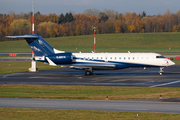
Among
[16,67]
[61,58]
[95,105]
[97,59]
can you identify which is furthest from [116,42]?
[95,105]

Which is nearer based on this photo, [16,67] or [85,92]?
[85,92]

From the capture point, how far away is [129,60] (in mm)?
37312

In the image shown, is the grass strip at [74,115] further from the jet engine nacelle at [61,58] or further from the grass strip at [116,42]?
the grass strip at [116,42]

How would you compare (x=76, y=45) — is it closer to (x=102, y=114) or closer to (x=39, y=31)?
(x=39, y=31)

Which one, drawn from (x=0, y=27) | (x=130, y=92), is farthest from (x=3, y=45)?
(x=130, y=92)

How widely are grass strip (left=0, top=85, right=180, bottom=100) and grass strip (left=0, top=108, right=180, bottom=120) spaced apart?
192 inches

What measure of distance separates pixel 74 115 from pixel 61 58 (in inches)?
848

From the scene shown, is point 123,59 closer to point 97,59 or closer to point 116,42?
point 97,59

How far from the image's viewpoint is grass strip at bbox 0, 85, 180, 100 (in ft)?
68.9

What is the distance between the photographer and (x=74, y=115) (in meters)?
14.8

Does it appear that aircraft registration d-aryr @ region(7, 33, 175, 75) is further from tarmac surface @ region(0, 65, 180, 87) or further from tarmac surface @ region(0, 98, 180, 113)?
tarmac surface @ region(0, 98, 180, 113)

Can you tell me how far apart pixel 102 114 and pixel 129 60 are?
23088 millimetres

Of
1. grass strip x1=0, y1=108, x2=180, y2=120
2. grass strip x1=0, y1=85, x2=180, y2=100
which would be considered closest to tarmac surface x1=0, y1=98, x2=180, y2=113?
grass strip x1=0, y1=108, x2=180, y2=120

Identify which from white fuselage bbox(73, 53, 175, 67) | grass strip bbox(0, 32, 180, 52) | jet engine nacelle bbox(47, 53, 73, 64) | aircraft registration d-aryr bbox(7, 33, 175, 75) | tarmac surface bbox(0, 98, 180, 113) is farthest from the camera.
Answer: grass strip bbox(0, 32, 180, 52)
